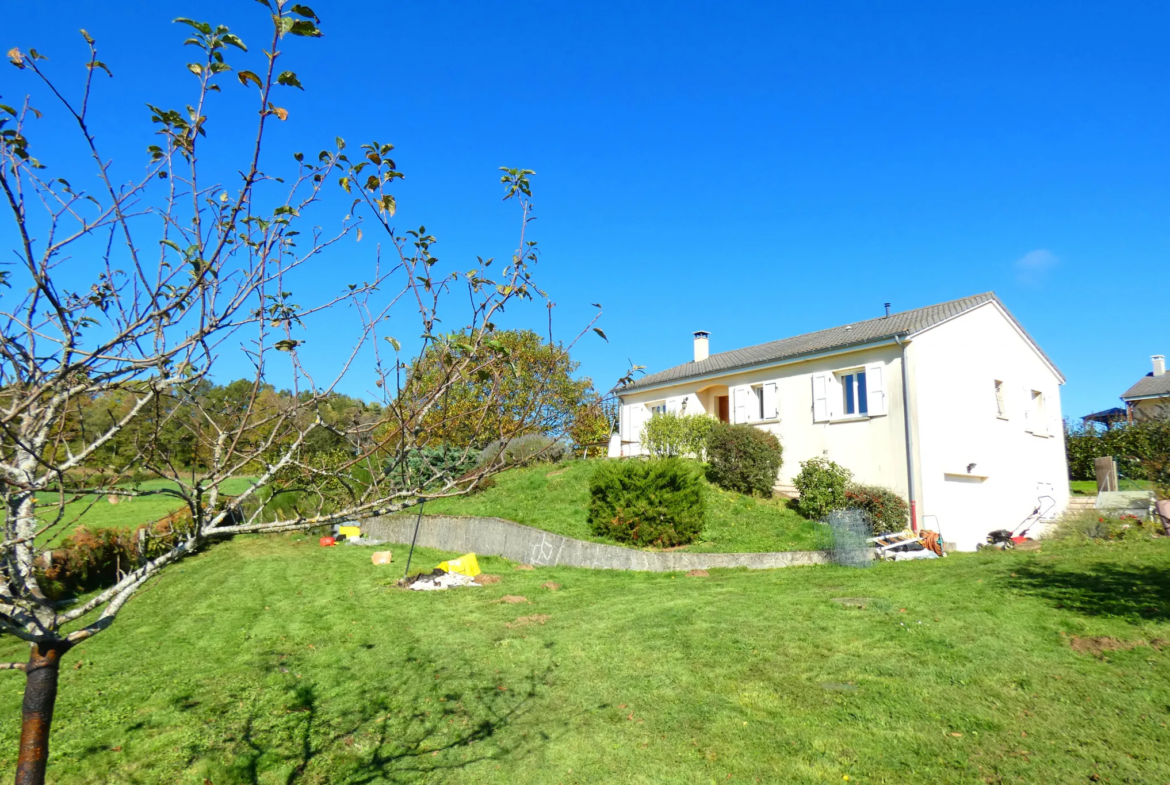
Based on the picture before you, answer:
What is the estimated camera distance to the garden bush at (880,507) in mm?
14742

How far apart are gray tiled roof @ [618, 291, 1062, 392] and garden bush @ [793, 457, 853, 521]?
11.2 ft

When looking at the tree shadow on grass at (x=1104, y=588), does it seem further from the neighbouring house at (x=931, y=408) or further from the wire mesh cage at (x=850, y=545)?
the neighbouring house at (x=931, y=408)

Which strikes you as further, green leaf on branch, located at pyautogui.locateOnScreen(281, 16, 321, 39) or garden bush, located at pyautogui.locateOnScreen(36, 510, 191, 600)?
garden bush, located at pyautogui.locateOnScreen(36, 510, 191, 600)

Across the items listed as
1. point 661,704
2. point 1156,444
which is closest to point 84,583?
point 661,704

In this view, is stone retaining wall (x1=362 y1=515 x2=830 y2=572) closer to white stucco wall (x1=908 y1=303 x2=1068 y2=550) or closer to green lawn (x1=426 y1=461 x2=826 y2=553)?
green lawn (x1=426 y1=461 x2=826 y2=553)

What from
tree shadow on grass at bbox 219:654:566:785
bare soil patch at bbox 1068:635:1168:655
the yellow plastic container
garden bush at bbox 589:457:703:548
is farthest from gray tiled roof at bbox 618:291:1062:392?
tree shadow on grass at bbox 219:654:566:785

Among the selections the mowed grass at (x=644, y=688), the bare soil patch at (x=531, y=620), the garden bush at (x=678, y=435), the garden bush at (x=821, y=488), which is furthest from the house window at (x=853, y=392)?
the bare soil patch at (x=531, y=620)

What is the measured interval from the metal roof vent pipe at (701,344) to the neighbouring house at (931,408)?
507 centimetres

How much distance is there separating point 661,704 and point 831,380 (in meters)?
13.3

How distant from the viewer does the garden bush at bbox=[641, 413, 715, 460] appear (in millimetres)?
19703

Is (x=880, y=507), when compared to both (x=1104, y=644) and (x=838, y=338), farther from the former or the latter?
(x=1104, y=644)

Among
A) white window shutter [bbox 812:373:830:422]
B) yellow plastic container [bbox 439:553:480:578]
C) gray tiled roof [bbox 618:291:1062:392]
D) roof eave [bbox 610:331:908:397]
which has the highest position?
gray tiled roof [bbox 618:291:1062:392]

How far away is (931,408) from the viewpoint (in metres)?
15.5

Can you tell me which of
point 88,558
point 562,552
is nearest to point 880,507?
point 562,552
